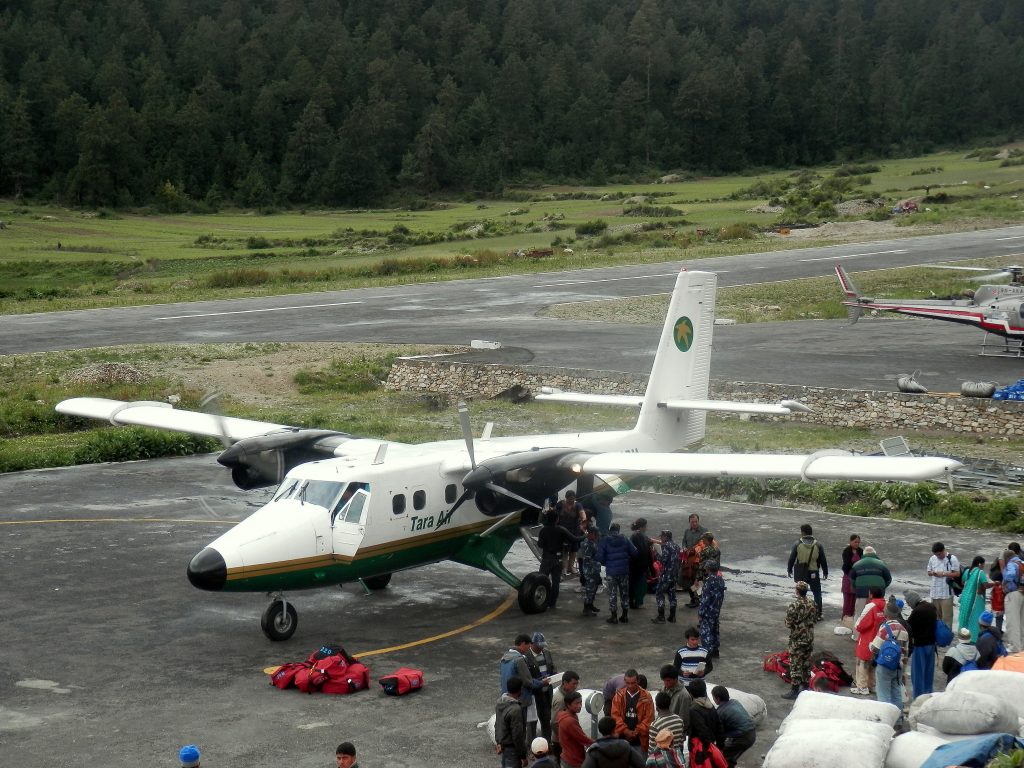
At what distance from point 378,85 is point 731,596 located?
147 m

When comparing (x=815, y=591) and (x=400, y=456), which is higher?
(x=400, y=456)

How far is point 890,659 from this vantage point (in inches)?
602

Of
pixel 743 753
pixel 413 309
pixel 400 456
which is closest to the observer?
pixel 743 753

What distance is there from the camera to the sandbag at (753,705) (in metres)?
14.9

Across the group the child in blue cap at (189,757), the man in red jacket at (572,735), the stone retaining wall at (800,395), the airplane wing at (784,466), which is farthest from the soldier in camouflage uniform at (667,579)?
the stone retaining wall at (800,395)

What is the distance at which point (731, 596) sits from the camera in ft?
70.6

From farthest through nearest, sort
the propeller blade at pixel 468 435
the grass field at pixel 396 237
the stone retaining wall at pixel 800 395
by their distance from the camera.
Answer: the grass field at pixel 396 237, the stone retaining wall at pixel 800 395, the propeller blade at pixel 468 435

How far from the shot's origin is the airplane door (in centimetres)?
1947

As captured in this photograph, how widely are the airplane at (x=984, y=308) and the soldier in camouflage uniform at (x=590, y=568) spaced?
2908 centimetres

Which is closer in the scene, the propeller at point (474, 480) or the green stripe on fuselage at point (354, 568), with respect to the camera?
the green stripe on fuselage at point (354, 568)

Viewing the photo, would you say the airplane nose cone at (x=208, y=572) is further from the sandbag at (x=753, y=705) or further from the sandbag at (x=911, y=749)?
the sandbag at (x=911, y=749)

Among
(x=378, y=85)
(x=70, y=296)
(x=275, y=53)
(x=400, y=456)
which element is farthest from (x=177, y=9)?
(x=400, y=456)

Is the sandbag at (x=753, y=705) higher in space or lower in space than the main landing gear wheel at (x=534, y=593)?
higher

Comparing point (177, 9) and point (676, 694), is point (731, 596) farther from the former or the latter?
point (177, 9)
